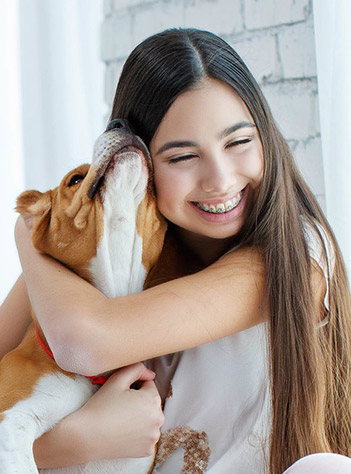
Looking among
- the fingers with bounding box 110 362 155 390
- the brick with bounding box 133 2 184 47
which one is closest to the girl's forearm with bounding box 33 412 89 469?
the fingers with bounding box 110 362 155 390

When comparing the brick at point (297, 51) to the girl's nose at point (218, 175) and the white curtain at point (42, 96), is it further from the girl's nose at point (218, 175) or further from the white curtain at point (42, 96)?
the girl's nose at point (218, 175)

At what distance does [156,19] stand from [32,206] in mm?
1367

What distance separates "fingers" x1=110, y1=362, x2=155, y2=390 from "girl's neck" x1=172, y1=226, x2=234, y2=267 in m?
0.31

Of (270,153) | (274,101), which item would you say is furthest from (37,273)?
(274,101)

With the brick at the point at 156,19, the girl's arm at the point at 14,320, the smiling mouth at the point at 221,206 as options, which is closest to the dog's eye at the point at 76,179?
the smiling mouth at the point at 221,206

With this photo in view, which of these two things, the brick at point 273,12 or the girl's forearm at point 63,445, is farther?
the brick at point 273,12

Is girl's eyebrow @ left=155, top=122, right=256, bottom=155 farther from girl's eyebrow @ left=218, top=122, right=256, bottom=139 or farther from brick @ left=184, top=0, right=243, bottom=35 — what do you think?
brick @ left=184, top=0, right=243, bottom=35

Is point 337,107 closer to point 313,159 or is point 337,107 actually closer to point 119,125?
point 313,159

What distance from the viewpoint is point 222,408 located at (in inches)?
54.1

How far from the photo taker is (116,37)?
261 cm

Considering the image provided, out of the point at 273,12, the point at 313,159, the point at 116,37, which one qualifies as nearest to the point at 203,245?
the point at 313,159

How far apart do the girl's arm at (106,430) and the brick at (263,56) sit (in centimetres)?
125

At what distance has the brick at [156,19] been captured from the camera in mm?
2426

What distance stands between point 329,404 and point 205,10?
152 centimetres
